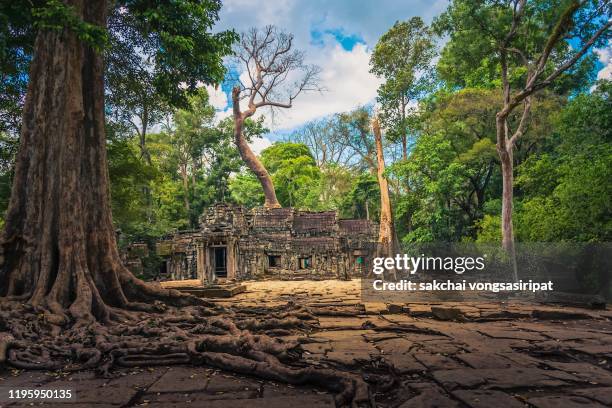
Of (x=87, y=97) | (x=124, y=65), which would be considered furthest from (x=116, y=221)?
(x=87, y=97)

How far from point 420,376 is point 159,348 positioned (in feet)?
8.37

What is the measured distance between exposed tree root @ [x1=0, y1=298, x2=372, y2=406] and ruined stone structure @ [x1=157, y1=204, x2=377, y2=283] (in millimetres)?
14546

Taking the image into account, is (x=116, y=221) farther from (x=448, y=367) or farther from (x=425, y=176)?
(x=448, y=367)

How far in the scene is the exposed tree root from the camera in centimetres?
297

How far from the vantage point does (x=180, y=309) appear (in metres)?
6.14

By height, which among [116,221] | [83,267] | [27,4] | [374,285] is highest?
[27,4]

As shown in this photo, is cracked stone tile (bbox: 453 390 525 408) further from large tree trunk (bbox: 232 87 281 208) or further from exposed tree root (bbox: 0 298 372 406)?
large tree trunk (bbox: 232 87 281 208)

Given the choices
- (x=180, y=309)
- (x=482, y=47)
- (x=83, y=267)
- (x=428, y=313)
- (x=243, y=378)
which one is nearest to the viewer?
(x=243, y=378)

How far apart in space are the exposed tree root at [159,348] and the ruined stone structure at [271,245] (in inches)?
573

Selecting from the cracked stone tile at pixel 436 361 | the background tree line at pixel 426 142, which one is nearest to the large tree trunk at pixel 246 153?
the background tree line at pixel 426 142

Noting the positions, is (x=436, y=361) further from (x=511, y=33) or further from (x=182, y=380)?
(x=511, y=33)

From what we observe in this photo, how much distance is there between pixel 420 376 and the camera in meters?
3.18

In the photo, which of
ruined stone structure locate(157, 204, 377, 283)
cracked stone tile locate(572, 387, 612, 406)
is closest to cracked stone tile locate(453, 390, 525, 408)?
cracked stone tile locate(572, 387, 612, 406)

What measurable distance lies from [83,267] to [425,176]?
1575cm
